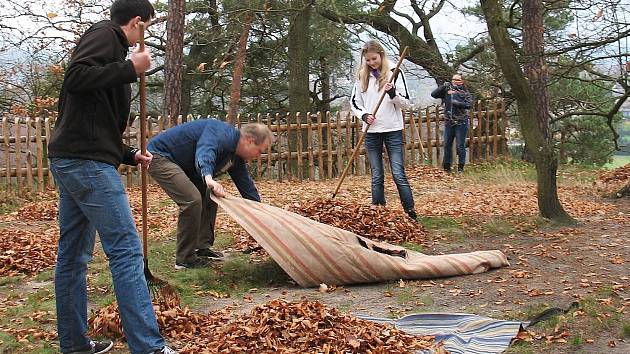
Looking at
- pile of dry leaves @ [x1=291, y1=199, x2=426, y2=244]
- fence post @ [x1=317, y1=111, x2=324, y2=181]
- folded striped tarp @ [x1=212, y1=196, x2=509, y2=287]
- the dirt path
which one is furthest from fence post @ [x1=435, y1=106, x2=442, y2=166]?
folded striped tarp @ [x1=212, y1=196, x2=509, y2=287]

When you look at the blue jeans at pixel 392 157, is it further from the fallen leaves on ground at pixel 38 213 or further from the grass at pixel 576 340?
the fallen leaves on ground at pixel 38 213

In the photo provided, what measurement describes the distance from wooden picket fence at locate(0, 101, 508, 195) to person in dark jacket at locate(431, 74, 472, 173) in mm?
598

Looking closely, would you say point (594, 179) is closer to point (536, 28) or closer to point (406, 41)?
point (536, 28)

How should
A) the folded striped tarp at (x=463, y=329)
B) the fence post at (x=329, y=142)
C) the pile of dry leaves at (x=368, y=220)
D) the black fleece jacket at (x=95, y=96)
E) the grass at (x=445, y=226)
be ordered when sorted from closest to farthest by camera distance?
the black fleece jacket at (x=95, y=96) < the folded striped tarp at (x=463, y=329) < the pile of dry leaves at (x=368, y=220) < the grass at (x=445, y=226) < the fence post at (x=329, y=142)

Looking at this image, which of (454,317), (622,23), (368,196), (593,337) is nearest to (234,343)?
(454,317)

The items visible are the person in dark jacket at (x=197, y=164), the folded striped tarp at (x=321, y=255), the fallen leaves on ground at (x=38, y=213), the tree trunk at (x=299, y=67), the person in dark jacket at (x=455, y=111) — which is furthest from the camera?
the tree trunk at (x=299, y=67)

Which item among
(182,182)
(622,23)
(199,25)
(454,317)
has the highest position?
(199,25)

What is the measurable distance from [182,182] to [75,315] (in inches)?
79.8

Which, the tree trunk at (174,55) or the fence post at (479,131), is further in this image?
the fence post at (479,131)

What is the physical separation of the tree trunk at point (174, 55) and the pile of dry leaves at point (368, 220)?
8.25m

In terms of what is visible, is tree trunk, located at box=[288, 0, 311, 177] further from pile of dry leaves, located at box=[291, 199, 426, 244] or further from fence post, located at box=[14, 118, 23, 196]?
pile of dry leaves, located at box=[291, 199, 426, 244]

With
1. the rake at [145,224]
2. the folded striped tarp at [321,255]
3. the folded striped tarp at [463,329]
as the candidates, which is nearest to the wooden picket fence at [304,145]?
the folded striped tarp at [321,255]

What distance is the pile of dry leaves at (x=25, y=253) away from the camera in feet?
19.6

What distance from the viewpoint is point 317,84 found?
65.7 ft
